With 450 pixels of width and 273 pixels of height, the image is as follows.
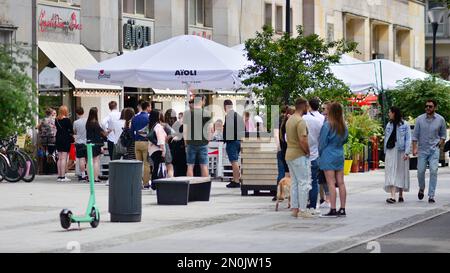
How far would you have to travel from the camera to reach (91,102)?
39094 millimetres

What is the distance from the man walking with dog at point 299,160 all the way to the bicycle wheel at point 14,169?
1120 cm

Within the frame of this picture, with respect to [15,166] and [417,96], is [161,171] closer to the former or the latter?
[15,166]

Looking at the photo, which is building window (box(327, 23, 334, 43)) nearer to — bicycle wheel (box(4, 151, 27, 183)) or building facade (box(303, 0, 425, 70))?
building facade (box(303, 0, 425, 70))

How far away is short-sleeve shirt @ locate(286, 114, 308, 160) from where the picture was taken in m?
19.2

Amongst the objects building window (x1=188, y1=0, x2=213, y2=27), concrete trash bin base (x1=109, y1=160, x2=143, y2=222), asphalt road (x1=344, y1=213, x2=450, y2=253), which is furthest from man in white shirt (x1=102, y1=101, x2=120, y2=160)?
building window (x1=188, y1=0, x2=213, y2=27)

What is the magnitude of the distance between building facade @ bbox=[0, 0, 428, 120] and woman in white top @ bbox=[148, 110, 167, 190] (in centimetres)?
351

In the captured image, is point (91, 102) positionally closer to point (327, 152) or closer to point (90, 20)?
point (90, 20)

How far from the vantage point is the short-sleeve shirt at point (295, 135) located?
19172mm

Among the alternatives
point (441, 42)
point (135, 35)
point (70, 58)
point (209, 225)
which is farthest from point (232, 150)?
point (441, 42)

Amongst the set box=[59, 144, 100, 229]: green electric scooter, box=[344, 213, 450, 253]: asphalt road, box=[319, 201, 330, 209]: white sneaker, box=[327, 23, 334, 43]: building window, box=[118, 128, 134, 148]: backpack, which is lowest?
box=[344, 213, 450, 253]: asphalt road

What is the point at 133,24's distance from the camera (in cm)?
4194

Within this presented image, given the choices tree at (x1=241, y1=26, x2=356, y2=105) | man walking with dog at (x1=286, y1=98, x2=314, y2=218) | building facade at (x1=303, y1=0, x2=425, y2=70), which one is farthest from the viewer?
building facade at (x1=303, y1=0, x2=425, y2=70)

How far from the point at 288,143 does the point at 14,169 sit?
37.1 feet

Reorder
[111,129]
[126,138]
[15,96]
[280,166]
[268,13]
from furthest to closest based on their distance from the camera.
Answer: [268,13]
[111,129]
[126,138]
[280,166]
[15,96]
